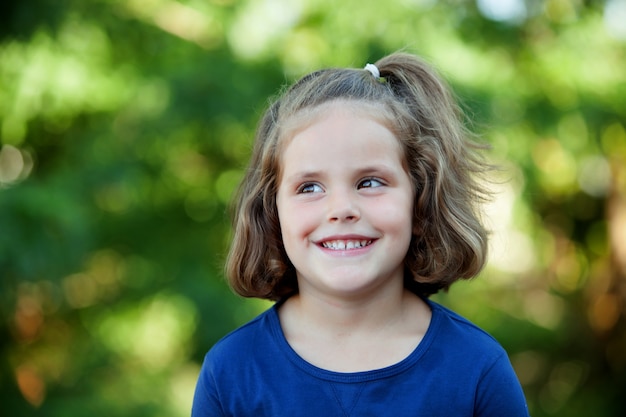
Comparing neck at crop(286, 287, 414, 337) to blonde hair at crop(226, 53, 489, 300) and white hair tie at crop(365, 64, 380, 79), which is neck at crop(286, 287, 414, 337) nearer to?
blonde hair at crop(226, 53, 489, 300)

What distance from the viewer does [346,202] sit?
1770mm

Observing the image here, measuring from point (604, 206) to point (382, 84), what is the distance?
4.71m

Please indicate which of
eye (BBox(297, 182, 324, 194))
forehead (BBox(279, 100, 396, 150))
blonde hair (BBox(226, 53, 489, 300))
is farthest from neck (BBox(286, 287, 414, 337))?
forehead (BBox(279, 100, 396, 150))

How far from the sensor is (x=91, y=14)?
448 cm

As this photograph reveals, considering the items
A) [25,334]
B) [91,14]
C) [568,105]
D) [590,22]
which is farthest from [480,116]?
[25,334]

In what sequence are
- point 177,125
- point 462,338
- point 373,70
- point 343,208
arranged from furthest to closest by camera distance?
point 177,125, point 373,70, point 462,338, point 343,208

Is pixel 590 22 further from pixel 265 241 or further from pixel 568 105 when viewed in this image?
pixel 265 241

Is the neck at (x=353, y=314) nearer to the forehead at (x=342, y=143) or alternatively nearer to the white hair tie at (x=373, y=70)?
the forehead at (x=342, y=143)

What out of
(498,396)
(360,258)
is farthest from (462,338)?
(360,258)

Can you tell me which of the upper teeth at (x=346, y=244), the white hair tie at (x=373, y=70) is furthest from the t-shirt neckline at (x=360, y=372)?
the white hair tie at (x=373, y=70)

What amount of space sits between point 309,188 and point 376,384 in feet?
1.44

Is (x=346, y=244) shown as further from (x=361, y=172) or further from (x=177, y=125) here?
(x=177, y=125)

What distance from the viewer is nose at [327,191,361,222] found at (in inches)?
69.6

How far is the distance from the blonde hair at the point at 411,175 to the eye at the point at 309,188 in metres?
0.12
